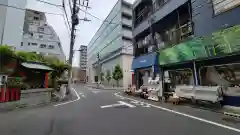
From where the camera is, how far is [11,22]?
29.5m

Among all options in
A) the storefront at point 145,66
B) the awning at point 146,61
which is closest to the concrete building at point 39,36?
the storefront at point 145,66

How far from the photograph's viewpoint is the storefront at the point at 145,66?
1472cm

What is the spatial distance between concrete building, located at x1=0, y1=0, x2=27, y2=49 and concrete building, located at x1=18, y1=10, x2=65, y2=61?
32.6 ft

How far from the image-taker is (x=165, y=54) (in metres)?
Answer: 13.0

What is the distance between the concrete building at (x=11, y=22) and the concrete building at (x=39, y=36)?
992 centimetres

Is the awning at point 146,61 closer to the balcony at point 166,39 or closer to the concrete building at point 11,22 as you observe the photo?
the balcony at point 166,39

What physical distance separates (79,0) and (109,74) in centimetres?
3293

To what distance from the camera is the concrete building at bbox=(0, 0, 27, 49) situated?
27594mm

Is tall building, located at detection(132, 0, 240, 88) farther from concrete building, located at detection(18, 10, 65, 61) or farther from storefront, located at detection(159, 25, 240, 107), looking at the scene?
concrete building, located at detection(18, 10, 65, 61)

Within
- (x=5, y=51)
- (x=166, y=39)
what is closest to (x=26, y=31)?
(x=5, y=51)

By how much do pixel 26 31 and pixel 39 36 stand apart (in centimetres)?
339

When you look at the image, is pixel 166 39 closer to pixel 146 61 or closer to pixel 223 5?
pixel 146 61

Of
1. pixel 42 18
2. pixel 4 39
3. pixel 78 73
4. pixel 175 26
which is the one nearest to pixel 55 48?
pixel 42 18

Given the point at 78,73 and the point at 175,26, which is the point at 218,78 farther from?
the point at 78,73
